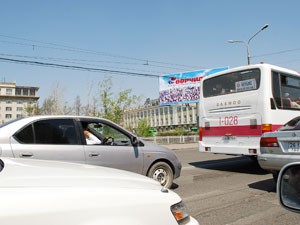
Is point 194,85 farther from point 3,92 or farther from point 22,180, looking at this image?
point 3,92

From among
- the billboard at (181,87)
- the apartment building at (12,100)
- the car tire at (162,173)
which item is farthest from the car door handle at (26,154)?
the apartment building at (12,100)

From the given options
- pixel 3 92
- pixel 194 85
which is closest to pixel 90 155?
pixel 194 85

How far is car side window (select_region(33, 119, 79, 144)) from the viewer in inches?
172

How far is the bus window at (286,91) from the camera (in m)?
7.75

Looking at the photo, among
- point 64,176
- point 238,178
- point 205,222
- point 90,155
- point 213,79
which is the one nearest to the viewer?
point 64,176

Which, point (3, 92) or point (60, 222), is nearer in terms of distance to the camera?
point (60, 222)

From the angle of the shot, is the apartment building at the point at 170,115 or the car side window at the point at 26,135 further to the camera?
the apartment building at the point at 170,115

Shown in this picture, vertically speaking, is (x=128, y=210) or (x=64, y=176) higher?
(x=64, y=176)

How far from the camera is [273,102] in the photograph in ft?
24.7

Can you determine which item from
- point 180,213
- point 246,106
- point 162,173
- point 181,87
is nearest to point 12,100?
point 181,87

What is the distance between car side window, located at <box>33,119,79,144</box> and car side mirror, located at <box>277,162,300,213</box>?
11.5 feet

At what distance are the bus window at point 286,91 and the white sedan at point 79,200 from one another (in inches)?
265

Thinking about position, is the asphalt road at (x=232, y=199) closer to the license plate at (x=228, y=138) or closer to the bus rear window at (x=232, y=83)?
the license plate at (x=228, y=138)

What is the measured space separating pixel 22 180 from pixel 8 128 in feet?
9.33
